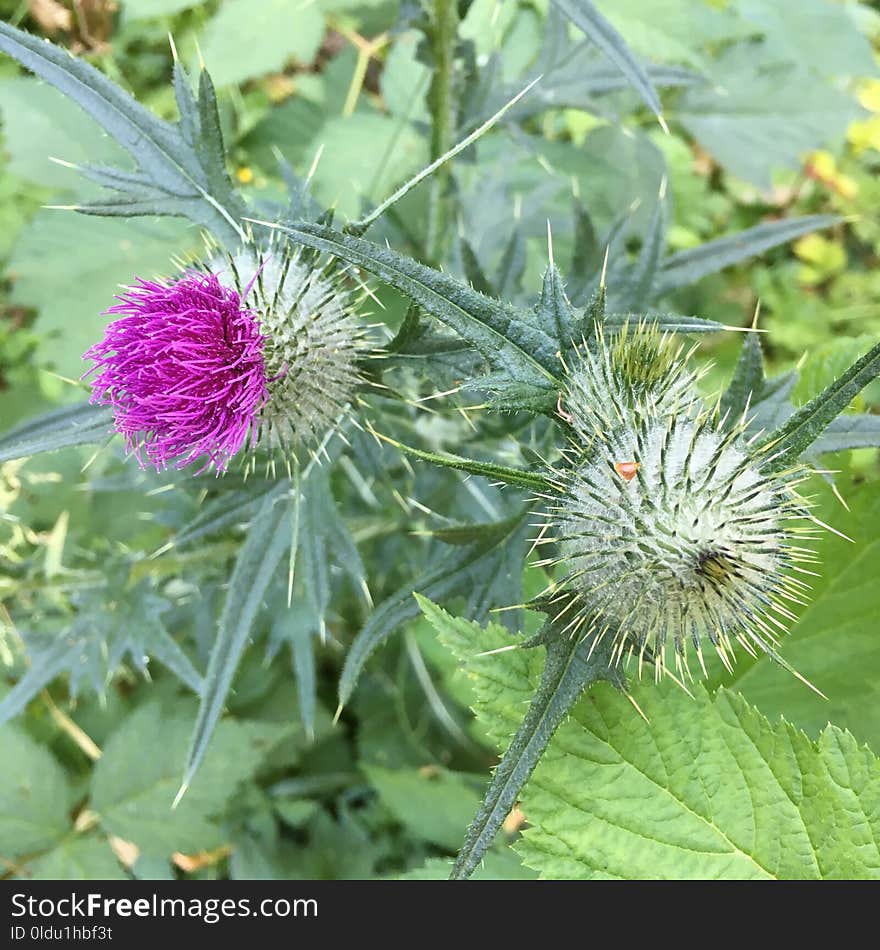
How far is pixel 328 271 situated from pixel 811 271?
3.66 metres

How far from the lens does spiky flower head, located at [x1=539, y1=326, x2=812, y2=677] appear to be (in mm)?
1447

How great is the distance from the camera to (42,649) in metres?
2.92

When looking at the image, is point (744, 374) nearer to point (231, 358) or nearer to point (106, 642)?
point (231, 358)

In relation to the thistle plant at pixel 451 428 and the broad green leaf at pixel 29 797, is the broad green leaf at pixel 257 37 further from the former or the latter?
the broad green leaf at pixel 29 797

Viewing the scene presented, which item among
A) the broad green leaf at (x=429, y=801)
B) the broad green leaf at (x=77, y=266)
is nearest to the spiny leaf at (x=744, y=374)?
the broad green leaf at (x=429, y=801)

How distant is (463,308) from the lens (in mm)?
1418

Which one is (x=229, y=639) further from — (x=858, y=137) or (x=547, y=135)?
(x=858, y=137)

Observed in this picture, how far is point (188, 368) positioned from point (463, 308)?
0.67m

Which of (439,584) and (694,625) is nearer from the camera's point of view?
(694,625)

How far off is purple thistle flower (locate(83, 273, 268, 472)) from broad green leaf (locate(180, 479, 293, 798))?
362 millimetres

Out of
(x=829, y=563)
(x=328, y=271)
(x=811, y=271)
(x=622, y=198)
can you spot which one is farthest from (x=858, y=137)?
(x=328, y=271)

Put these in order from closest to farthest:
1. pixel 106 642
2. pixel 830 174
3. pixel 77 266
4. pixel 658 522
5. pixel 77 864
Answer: pixel 658 522 < pixel 106 642 < pixel 77 864 < pixel 77 266 < pixel 830 174

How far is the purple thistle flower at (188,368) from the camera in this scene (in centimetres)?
175

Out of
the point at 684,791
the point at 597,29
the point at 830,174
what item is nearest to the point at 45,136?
the point at 597,29
